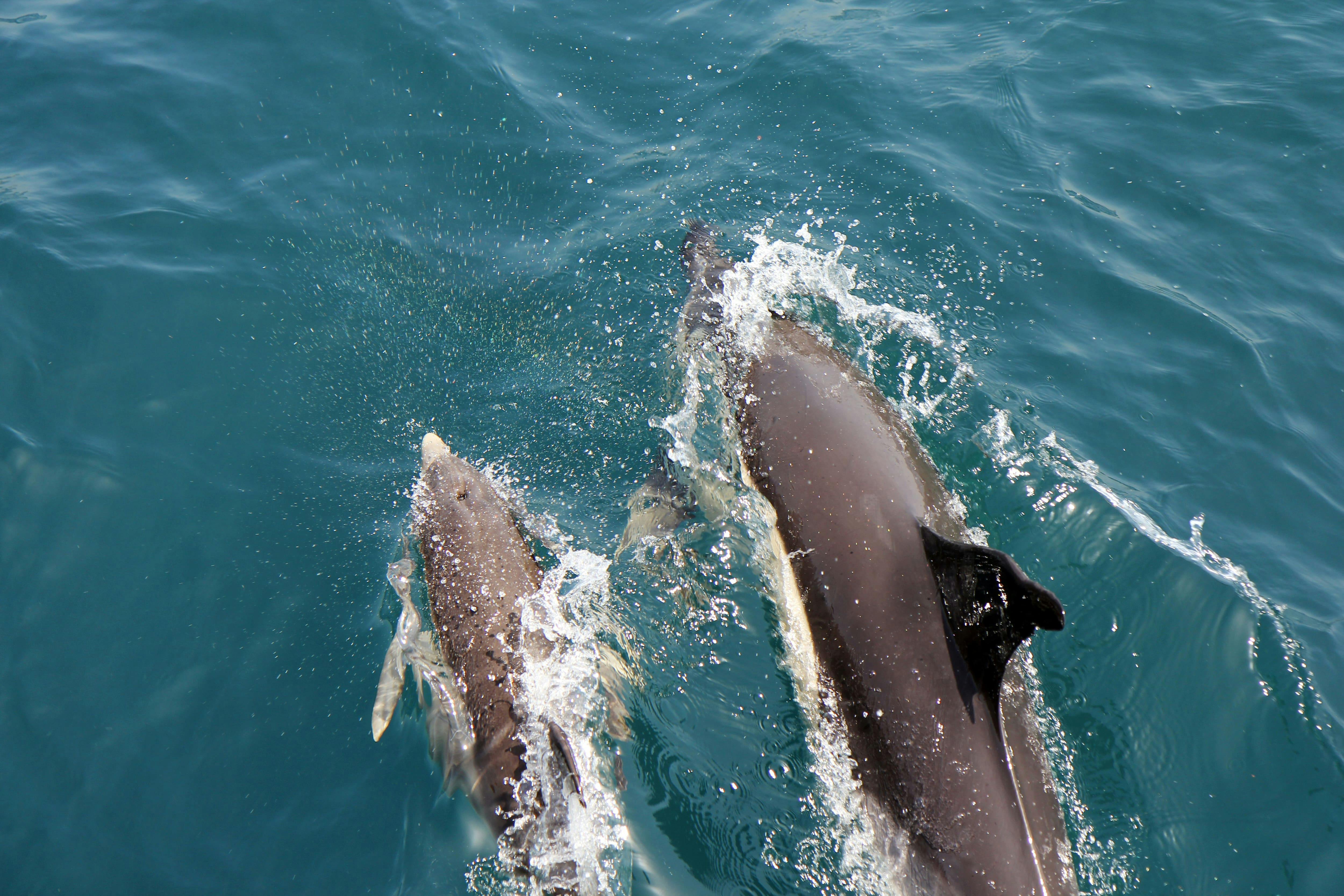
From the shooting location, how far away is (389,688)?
18.1 feet

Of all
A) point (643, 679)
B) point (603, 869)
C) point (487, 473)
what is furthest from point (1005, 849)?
point (487, 473)

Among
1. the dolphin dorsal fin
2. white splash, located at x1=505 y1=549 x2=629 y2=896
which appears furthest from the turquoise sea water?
the dolphin dorsal fin

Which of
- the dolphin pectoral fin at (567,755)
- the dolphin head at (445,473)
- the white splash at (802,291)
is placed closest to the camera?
the dolphin pectoral fin at (567,755)

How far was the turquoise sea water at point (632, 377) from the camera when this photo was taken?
518 cm

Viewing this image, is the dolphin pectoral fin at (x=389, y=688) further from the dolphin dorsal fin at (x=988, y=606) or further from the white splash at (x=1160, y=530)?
the white splash at (x=1160, y=530)

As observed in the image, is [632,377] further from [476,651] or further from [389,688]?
[389,688]

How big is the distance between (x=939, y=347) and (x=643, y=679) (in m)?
3.95

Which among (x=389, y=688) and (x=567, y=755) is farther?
(x=389, y=688)

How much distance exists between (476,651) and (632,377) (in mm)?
2929

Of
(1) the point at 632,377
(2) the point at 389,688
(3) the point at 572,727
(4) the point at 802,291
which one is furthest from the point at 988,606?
(4) the point at 802,291

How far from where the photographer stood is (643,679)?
18.3 feet

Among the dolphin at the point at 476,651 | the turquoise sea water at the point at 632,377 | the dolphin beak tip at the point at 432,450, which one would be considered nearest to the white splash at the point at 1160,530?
the turquoise sea water at the point at 632,377

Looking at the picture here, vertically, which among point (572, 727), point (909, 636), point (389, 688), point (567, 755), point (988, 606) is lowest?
point (389, 688)

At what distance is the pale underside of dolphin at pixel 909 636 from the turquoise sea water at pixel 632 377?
49cm
